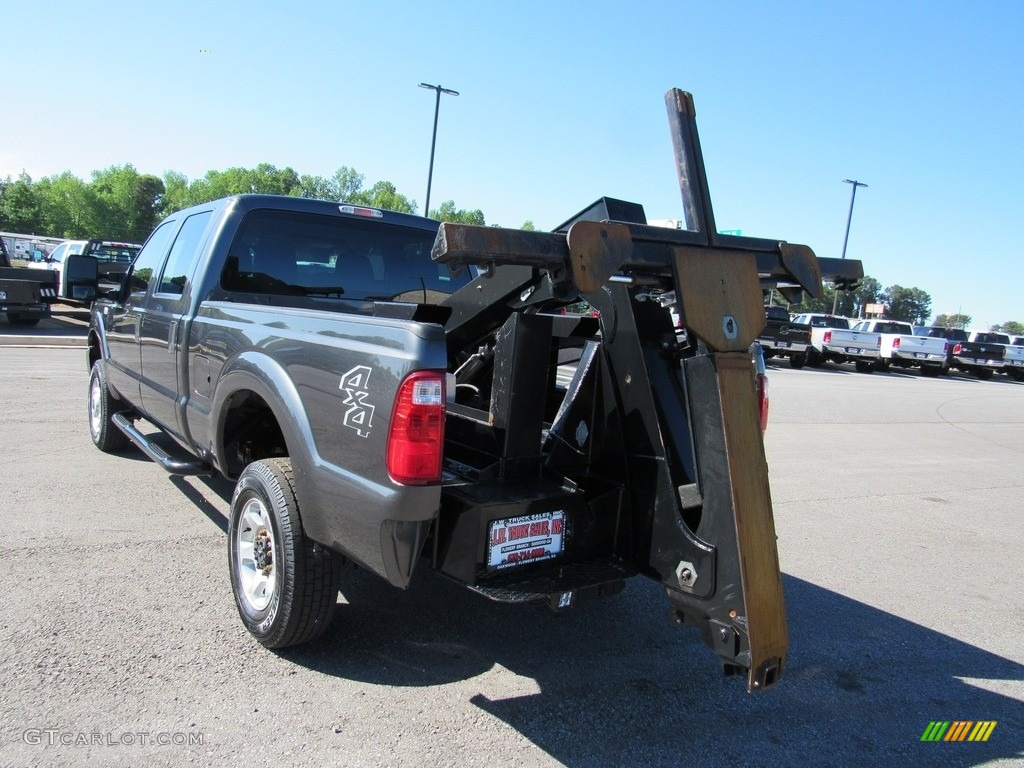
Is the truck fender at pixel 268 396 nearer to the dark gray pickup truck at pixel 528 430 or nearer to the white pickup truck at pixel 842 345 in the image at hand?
the dark gray pickup truck at pixel 528 430

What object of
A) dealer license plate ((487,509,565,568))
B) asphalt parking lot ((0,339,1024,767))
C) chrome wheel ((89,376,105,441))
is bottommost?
asphalt parking lot ((0,339,1024,767))

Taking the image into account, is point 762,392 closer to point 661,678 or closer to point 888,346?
point 661,678

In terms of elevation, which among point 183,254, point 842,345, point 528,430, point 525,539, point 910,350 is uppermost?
point 183,254

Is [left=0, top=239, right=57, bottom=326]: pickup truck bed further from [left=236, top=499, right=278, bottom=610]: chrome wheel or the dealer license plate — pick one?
the dealer license plate

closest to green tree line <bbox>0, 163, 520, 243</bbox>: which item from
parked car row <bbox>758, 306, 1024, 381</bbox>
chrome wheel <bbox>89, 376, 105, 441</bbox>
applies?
parked car row <bbox>758, 306, 1024, 381</bbox>

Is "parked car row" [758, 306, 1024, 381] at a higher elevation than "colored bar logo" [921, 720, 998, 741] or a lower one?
higher

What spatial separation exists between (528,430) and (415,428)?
80 centimetres

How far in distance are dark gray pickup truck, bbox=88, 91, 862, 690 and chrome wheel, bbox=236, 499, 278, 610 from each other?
0.04 ft

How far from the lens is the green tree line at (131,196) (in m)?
85.4

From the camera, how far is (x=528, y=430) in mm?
3348

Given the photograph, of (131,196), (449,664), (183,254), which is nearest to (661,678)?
(449,664)

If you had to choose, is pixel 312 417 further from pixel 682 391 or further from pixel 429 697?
pixel 682 391

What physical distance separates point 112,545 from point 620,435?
10.4 feet

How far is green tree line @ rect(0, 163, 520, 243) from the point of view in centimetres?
8538
